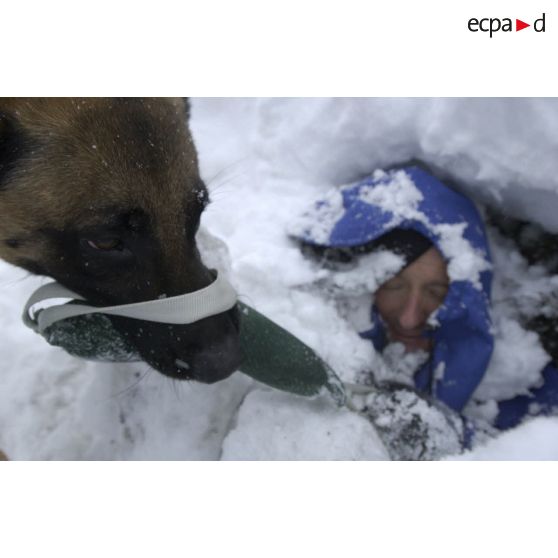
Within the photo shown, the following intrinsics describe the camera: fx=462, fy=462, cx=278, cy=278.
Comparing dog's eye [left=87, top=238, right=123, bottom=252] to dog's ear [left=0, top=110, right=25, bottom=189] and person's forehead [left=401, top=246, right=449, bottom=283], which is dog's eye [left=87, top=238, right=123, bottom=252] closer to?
dog's ear [left=0, top=110, right=25, bottom=189]

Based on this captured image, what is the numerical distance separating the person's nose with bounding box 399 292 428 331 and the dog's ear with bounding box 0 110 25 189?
2.04m

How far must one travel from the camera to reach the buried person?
255 centimetres

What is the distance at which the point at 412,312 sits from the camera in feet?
8.67

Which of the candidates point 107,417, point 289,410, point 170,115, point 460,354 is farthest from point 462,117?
point 107,417

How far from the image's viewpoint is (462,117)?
2346 millimetres

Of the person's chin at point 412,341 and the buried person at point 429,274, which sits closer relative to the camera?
the buried person at point 429,274

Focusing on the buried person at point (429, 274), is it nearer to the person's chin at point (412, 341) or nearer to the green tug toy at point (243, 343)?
the person's chin at point (412, 341)

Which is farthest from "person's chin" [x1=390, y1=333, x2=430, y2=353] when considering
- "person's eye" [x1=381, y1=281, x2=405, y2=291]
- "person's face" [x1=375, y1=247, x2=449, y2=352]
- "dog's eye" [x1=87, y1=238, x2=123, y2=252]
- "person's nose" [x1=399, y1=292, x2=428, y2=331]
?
"dog's eye" [x1=87, y1=238, x2=123, y2=252]

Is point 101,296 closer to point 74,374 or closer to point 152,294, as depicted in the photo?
point 152,294

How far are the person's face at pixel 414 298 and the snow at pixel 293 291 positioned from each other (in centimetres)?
12

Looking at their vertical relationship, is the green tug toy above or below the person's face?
above

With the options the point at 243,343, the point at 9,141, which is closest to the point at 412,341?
the point at 243,343

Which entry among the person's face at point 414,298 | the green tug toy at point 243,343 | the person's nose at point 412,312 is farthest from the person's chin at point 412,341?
the green tug toy at point 243,343

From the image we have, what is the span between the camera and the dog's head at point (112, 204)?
53.9 inches
